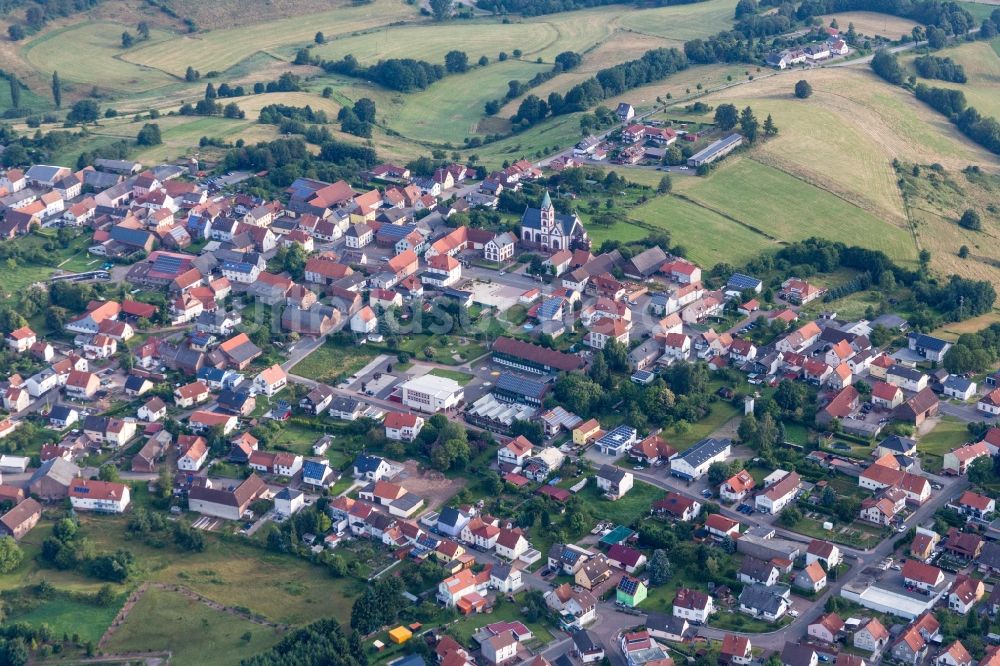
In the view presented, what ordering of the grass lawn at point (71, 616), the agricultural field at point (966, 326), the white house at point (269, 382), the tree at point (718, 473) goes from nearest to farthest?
the grass lawn at point (71, 616)
the tree at point (718, 473)
the white house at point (269, 382)
the agricultural field at point (966, 326)

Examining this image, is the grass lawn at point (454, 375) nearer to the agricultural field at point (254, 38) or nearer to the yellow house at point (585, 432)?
the yellow house at point (585, 432)

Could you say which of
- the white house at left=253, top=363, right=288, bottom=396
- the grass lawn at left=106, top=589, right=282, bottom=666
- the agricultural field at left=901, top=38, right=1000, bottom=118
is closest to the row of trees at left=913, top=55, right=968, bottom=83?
the agricultural field at left=901, top=38, right=1000, bottom=118

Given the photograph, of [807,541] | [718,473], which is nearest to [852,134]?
[718,473]

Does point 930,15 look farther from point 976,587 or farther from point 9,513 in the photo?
point 9,513

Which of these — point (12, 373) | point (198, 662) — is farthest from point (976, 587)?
point (12, 373)

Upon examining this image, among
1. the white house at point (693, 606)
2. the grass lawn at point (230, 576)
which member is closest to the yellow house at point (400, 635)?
the grass lawn at point (230, 576)

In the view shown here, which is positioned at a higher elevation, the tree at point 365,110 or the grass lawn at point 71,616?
the tree at point 365,110
